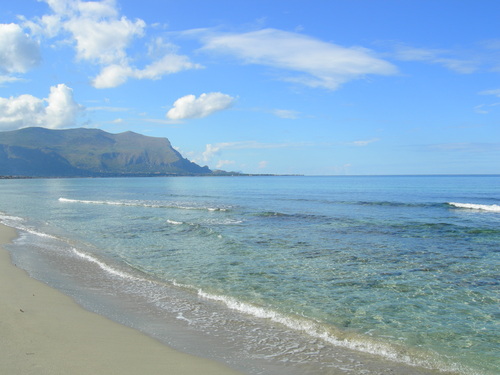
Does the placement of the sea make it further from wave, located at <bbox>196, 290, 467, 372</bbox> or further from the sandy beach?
the sandy beach

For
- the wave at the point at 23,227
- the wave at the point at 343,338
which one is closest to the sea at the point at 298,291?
the wave at the point at 343,338

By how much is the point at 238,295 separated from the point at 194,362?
4834 mm

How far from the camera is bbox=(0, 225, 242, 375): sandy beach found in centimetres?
671

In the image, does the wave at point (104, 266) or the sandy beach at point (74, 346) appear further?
the wave at point (104, 266)

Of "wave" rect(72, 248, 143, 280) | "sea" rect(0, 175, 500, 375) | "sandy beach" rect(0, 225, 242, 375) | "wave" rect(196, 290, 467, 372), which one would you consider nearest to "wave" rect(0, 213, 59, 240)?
"sea" rect(0, 175, 500, 375)

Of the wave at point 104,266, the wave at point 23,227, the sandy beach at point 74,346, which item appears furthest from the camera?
the wave at point 23,227

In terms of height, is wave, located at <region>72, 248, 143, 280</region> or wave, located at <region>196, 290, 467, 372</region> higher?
Answer: wave, located at <region>196, 290, 467, 372</region>

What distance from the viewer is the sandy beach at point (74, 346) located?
22.0ft

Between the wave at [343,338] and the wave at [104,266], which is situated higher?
the wave at [343,338]

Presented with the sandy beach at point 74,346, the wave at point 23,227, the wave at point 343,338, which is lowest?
the wave at point 23,227

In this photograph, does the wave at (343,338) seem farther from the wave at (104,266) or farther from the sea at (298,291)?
the wave at (104,266)

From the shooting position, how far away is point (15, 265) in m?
15.7

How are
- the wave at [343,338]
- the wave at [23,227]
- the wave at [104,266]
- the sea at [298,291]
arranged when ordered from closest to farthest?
the wave at [343,338] < the sea at [298,291] < the wave at [104,266] < the wave at [23,227]

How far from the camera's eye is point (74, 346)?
7.63 metres
